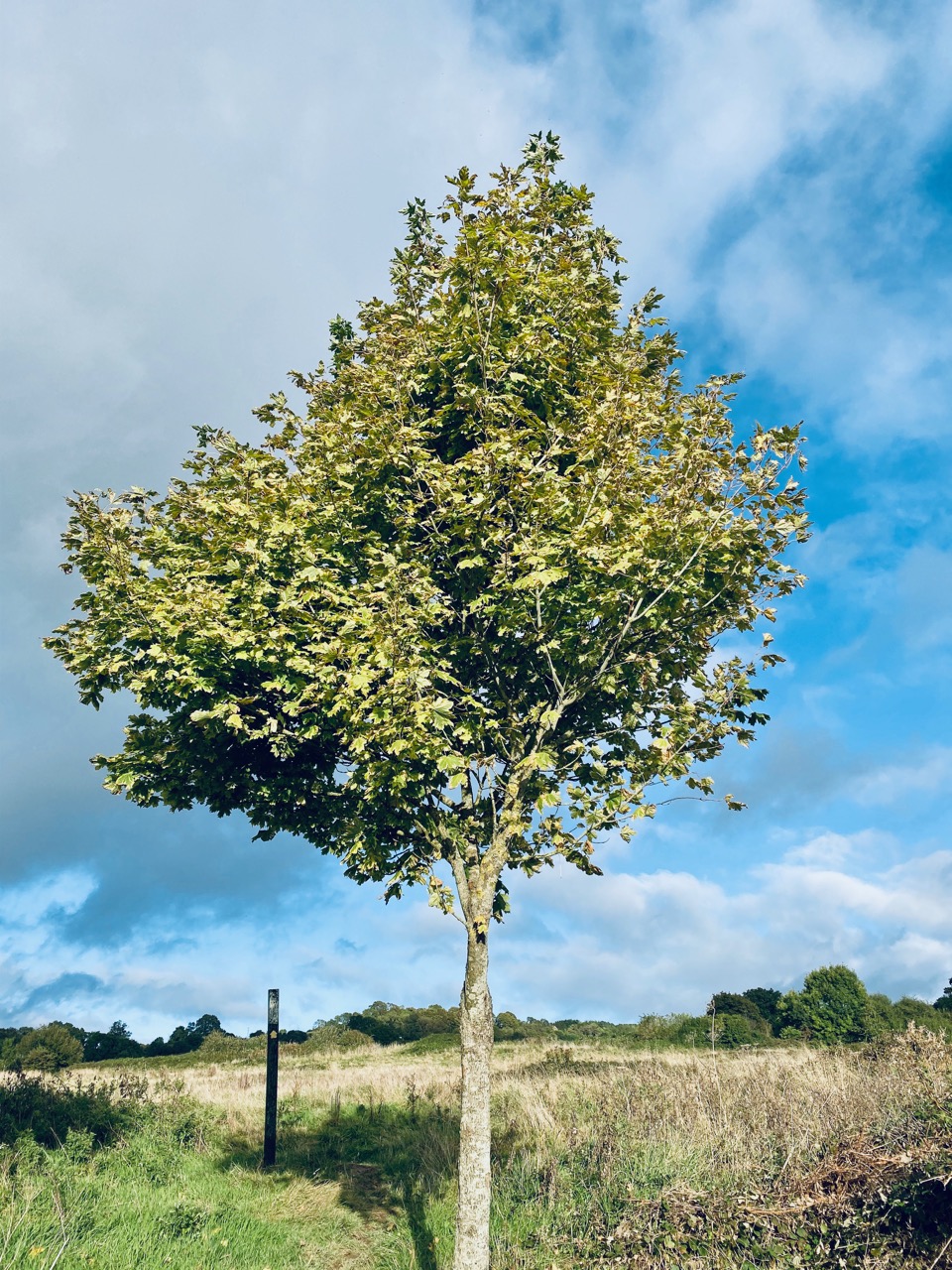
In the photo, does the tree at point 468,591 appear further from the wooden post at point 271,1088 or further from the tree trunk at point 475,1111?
the wooden post at point 271,1088

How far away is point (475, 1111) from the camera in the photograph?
777cm

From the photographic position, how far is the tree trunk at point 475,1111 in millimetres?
7434

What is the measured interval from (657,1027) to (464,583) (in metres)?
45.3

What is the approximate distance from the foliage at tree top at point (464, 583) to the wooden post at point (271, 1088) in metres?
6.67

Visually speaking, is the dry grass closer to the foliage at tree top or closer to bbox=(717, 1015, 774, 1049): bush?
the foliage at tree top

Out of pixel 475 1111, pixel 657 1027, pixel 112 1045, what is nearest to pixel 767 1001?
pixel 657 1027

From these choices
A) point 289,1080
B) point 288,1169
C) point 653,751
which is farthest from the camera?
point 289,1080

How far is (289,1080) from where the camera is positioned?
2280cm

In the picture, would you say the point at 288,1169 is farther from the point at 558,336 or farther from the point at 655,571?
the point at 558,336

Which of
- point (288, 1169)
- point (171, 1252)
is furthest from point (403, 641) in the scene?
point (288, 1169)

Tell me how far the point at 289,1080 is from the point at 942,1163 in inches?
796

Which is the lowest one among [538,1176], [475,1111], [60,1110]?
[538,1176]

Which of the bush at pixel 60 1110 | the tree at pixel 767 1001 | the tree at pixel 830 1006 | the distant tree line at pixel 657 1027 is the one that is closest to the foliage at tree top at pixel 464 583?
the bush at pixel 60 1110

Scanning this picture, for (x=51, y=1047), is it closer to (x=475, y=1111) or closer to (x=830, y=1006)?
(x=475, y=1111)
